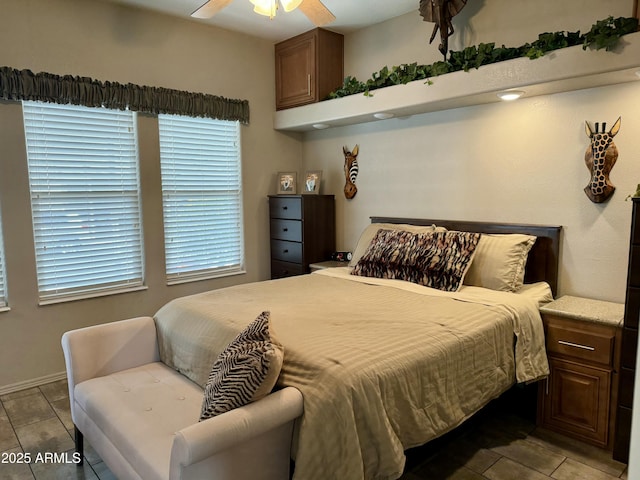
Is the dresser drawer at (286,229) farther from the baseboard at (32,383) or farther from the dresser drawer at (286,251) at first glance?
the baseboard at (32,383)

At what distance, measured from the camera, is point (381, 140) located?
396cm

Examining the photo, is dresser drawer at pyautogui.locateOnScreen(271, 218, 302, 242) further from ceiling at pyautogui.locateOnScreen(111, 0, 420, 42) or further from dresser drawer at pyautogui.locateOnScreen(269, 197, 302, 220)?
ceiling at pyautogui.locateOnScreen(111, 0, 420, 42)

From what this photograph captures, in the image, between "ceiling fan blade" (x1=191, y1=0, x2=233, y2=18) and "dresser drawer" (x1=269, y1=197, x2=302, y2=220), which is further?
"dresser drawer" (x1=269, y1=197, x2=302, y2=220)

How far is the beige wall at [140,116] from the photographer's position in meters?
3.04

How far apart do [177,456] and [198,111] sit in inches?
125

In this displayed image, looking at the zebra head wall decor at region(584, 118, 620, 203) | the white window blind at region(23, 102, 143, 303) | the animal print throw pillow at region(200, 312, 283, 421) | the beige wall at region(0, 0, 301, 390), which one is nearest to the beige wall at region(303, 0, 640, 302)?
the zebra head wall decor at region(584, 118, 620, 203)

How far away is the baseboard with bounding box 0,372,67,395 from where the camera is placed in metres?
3.09

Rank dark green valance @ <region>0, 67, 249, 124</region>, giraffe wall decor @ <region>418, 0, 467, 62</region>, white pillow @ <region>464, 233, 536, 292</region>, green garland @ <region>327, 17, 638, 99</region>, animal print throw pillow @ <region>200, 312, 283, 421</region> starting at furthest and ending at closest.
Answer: giraffe wall decor @ <region>418, 0, 467, 62</region>, dark green valance @ <region>0, 67, 249, 124</region>, white pillow @ <region>464, 233, 536, 292</region>, green garland @ <region>327, 17, 638, 99</region>, animal print throw pillow @ <region>200, 312, 283, 421</region>

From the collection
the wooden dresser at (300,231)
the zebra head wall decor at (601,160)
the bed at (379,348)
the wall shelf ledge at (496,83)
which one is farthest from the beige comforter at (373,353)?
the wall shelf ledge at (496,83)

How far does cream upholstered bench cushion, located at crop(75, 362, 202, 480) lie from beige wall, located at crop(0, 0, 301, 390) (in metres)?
1.34

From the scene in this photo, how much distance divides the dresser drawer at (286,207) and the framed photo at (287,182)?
13 centimetres

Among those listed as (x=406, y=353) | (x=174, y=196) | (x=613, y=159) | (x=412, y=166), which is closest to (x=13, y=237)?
(x=174, y=196)

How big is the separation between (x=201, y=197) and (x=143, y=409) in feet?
8.02

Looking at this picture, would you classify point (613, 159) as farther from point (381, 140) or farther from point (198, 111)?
point (198, 111)
